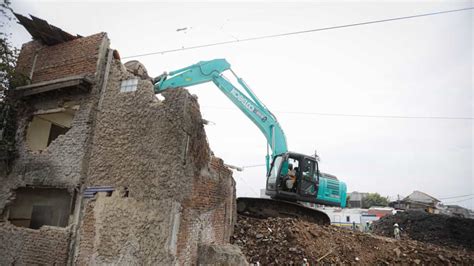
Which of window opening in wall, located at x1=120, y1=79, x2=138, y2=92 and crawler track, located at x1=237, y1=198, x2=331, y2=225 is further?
crawler track, located at x1=237, y1=198, x2=331, y2=225

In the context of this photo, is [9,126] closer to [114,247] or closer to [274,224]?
[114,247]

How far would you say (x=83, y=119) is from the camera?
220 inches

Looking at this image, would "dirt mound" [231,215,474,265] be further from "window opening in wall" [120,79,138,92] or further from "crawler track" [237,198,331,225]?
"window opening in wall" [120,79,138,92]

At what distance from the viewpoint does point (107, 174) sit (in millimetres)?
5094

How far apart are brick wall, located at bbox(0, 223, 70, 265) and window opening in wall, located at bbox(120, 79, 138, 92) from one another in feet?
9.00

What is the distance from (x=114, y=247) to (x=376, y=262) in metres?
5.36

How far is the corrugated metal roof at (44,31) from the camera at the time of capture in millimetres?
6219

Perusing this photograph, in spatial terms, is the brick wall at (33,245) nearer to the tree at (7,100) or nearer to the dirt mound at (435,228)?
the tree at (7,100)

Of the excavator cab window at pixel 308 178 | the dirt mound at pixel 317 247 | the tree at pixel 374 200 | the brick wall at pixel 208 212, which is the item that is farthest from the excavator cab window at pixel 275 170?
the tree at pixel 374 200

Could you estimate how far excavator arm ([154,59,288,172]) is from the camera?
8.09 meters

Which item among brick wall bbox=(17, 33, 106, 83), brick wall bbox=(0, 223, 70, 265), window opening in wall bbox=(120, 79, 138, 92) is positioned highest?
brick wall bbox=(17, 33, 106, 83)

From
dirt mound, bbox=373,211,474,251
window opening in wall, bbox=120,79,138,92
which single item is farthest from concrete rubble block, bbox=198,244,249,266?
dirt mound, bbox=373,211,474,251

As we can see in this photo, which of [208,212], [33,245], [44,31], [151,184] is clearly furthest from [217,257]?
[44,31]

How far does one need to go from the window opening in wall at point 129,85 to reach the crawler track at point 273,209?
473 centimetres
